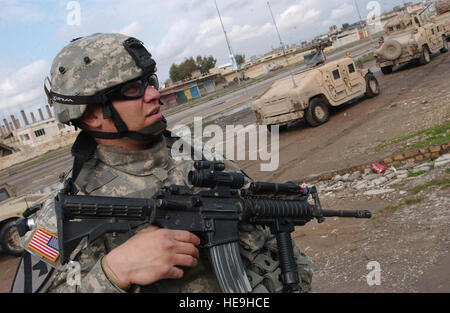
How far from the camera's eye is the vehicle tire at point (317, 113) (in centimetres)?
1206

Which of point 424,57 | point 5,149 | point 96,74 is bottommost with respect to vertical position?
point 424,57

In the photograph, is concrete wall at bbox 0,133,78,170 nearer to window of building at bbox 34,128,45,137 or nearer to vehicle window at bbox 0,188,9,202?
vehicle window at bbox 0,188,9,202

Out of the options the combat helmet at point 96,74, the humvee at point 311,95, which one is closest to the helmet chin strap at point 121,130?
the combat helmet at point 96,74

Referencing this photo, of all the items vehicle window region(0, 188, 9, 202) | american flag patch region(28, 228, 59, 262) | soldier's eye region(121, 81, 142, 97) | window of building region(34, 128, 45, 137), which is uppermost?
window of building region(34, 128, 45, 137)

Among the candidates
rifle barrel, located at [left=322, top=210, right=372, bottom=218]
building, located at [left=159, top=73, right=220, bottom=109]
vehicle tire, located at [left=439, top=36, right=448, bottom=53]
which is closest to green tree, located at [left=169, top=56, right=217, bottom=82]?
building, located at [left=159, top=73, right=220, bottom=109]

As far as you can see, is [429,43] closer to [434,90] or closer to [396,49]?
[396,49]

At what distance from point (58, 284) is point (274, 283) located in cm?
102

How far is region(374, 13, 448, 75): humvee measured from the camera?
55.4ft

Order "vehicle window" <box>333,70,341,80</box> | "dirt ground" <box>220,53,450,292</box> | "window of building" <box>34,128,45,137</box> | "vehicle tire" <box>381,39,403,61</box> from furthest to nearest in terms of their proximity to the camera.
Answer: "window of building" <box>34,128,45,137</box>
"vehicle tire" <box>381,39,403,61</box>
"vehicle window" <box>333,70,341,80</box>
"dirt ground" <box>220,53,450,292</box>

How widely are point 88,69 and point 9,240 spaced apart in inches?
308

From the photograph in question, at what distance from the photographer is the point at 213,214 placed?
197cm

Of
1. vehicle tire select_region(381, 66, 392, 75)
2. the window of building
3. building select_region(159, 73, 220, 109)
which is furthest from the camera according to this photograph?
the window of building

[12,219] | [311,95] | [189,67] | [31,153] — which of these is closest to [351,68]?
[311,95]

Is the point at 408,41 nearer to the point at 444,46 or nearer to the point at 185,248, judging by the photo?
the point at 444,46
